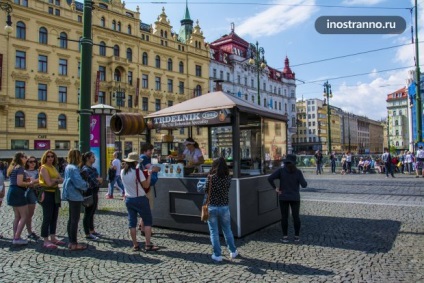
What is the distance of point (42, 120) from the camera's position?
39656 millimetres

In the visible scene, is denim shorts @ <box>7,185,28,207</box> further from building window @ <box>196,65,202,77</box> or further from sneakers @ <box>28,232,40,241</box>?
building window @ <box>196,65,202,77</box>

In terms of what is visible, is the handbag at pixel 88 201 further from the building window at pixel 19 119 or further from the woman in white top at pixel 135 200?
the building window at pixel 19 119

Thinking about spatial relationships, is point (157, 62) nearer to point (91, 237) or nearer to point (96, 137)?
point (96, 137)

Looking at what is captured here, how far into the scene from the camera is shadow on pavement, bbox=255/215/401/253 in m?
6.60

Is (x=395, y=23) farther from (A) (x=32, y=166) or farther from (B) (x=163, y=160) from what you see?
(A) (x=32, y=166)

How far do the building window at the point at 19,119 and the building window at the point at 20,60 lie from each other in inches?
194

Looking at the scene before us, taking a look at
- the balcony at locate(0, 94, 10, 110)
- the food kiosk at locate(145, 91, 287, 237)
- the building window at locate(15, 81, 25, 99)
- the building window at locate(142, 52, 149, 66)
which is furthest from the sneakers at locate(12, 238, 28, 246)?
the building window at locate(142, 52, 149, 66)

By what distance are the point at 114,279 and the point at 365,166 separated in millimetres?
26350

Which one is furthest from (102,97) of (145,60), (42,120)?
(145,60)

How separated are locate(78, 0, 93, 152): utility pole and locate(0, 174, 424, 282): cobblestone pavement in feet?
7.87

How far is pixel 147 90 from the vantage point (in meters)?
50.3

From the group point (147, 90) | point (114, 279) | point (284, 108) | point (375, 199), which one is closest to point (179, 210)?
point (114, 279)

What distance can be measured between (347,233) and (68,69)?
1628 inches

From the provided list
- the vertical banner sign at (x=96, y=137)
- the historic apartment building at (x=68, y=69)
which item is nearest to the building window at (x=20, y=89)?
the historic apartment building at (x=68, y=69)
